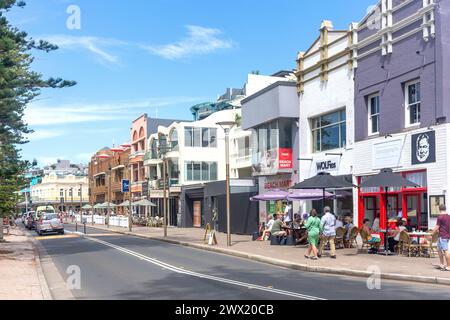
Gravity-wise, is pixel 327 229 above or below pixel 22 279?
above

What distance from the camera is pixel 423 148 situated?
18719 mm

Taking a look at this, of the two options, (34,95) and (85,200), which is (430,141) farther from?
(85,200)

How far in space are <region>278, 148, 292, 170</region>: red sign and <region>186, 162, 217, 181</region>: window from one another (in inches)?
917

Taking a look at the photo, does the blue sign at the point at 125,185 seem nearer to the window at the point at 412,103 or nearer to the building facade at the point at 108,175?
the building facade at the point at 108,175

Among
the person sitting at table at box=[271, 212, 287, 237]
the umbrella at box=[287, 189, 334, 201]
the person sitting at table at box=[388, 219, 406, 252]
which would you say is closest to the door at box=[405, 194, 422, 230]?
the person sitting at table at box=[388, 219, 406, 252]

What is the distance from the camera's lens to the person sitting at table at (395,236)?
1769 centimetres

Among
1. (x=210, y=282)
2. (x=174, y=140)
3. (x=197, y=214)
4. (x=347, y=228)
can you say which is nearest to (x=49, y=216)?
(x=197, y=214)

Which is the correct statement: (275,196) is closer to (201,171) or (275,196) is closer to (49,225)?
(49,225)

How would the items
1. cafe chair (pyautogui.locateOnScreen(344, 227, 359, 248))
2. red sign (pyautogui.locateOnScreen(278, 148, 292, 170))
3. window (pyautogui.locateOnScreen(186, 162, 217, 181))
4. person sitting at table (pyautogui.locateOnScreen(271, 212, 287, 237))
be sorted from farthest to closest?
1. window (pyautogui.locateOnScreen(186, 162, 217, 181))
2. red sign (pyautogui.locateOnScreen(278, 148, 292, 170))
3. person sitting at table (pyautogui.locateOnScreen(271, 212, 287, 237))
4. cafe chair (pyautogui.locateOnScreen(344, 227, 359, 248))

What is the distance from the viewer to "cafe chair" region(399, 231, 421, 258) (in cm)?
1703

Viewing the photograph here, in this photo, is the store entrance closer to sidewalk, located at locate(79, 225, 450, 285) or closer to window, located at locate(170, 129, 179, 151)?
sidewalk, located at locate(79, 225, 450, 285)

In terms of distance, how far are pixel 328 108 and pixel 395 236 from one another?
9000 millimetres

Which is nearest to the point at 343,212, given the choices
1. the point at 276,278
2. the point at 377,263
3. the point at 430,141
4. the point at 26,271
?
the point at 430,141

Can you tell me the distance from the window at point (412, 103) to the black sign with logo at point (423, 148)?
3.01 ft
